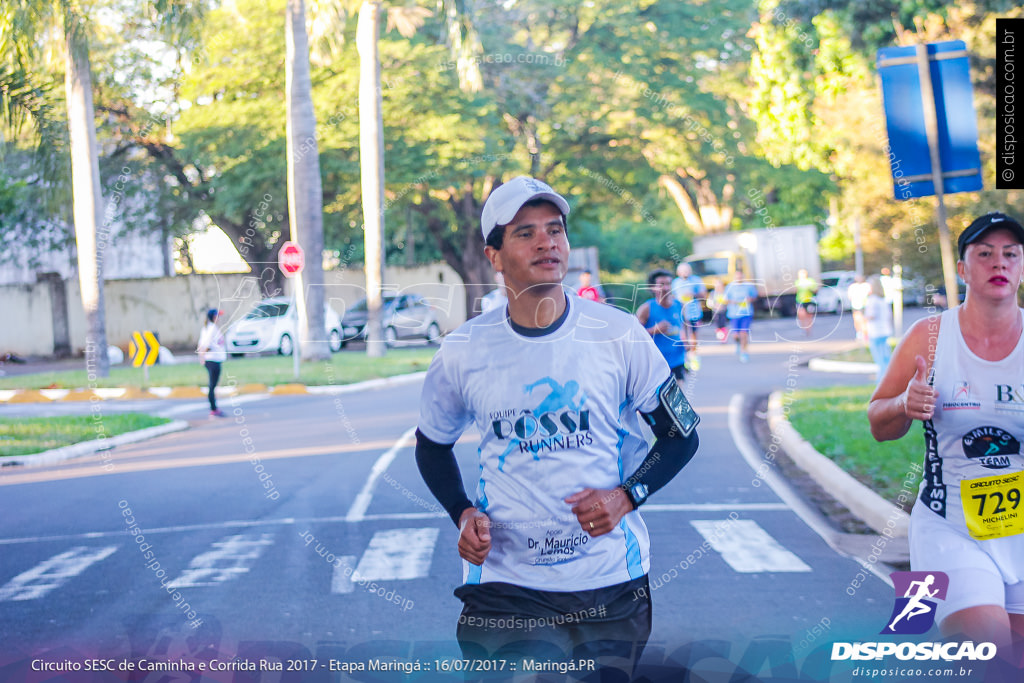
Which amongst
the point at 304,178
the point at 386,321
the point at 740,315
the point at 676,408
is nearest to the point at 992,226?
the point at 676,408

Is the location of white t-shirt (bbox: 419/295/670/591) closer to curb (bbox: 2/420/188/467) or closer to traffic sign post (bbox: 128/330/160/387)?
curb (bbox: 2/420/188/467)

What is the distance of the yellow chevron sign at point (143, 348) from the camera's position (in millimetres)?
18203

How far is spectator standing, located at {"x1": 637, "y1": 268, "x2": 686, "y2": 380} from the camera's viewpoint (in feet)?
37.6

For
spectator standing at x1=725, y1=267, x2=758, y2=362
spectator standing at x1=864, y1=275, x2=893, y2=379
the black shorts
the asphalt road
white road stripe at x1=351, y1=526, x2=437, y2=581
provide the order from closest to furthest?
the black shorts, the asphalt road, white road stripe at x1=351, y1=526, x2=437, y2=581, spectator standing at x1=864, y1=275, x2=893, y2=379, spectator standing at x1=725, y1=267, x2=758, y2=362

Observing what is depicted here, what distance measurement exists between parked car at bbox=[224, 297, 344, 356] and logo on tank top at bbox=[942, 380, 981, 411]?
20.9 m

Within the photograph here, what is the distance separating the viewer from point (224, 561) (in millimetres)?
7465

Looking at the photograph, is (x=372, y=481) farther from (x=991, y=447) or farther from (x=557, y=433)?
(x=557, y=433)

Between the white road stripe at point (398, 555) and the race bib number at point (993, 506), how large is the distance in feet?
13.1

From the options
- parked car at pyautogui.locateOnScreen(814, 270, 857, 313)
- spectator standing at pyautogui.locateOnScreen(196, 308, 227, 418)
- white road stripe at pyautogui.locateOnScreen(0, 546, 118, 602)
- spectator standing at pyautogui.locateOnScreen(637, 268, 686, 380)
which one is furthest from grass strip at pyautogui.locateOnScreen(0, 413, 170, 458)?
parked car at pyautogui.locateOnScreen(814, 270, 857, 313)

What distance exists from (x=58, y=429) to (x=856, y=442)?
840 centimetres

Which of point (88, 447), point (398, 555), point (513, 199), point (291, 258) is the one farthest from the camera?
point (291, 258)

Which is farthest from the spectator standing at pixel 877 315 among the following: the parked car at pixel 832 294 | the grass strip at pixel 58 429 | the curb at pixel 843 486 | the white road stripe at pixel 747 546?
the parked car at pixel 832 294

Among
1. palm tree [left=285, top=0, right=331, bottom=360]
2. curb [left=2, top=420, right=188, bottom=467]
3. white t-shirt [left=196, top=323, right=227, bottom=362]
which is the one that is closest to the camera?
curb [left=2, top=420, right=188, bottom=467]

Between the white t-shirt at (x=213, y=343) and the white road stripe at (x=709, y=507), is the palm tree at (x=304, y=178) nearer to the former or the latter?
the white t-shirt at (x=213, y=343)
